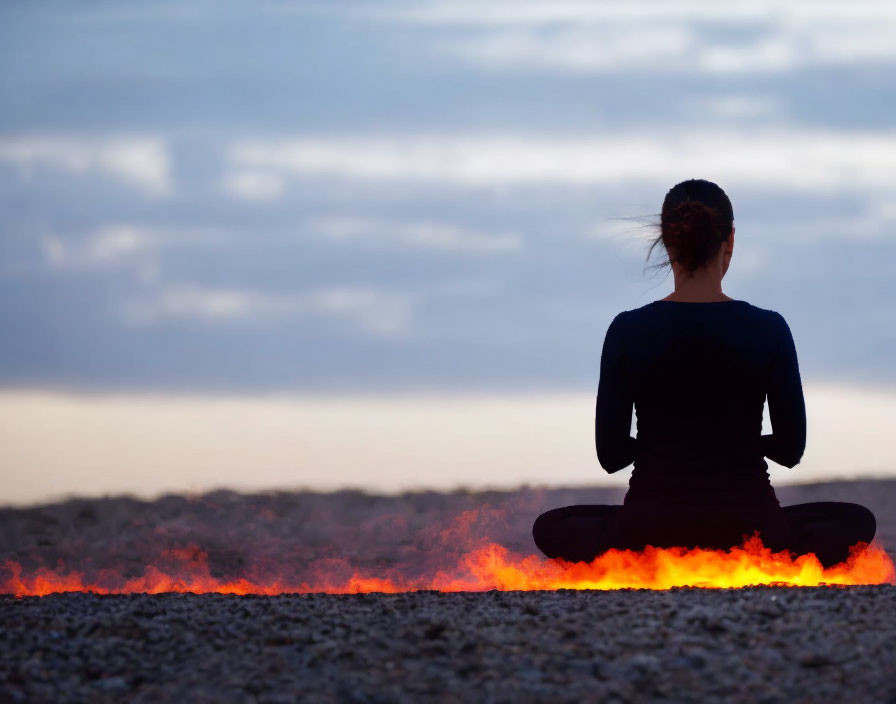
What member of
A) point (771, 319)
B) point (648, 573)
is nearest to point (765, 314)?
point (771, 319)

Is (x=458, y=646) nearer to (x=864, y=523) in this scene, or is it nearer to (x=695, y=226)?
(x=695, y=226)

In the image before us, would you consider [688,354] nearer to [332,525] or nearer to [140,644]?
[140,644]

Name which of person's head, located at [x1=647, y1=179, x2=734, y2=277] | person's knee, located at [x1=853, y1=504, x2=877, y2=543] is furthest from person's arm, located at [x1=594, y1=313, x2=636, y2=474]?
person's knee, located at [x1=853, y1=504, x2=877, y2=543]

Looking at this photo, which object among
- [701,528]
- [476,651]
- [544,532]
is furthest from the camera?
[544,532]

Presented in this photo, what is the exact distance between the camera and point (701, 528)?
24.4 feet

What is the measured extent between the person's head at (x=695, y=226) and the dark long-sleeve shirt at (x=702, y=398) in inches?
11.3

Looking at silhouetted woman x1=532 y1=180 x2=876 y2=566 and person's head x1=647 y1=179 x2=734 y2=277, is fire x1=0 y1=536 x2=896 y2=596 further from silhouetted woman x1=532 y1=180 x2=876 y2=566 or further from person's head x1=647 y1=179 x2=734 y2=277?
person's head x1=647 y1=179 x2=734 y2=277

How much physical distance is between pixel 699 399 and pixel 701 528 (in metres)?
0.85

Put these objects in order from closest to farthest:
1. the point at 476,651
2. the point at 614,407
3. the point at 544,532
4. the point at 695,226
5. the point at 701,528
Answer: the point at 476,651
the point at 695,226
the point at 701,528
the point at 614,407
the point at 544,532

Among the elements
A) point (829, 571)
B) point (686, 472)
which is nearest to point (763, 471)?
point (686, 472)

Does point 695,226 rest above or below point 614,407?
above

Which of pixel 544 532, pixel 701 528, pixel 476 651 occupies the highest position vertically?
pixel 701 528

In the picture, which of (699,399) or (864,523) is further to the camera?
(864,523)

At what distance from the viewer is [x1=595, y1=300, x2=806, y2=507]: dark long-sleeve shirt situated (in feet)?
24.1
